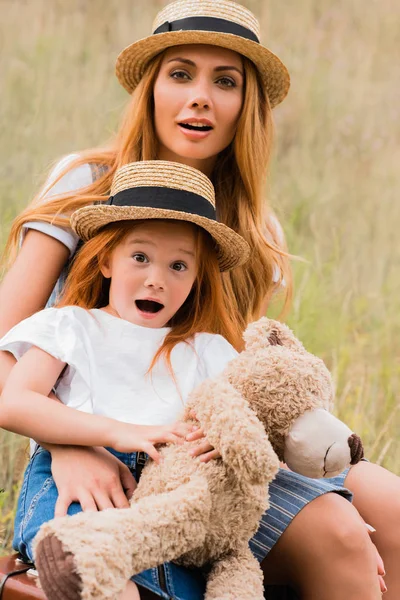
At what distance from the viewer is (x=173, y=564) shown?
1760 millimetres

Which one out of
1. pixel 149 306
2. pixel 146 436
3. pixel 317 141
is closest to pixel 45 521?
pixel 146 436

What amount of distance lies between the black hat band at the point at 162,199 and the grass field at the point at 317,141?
1.32 m

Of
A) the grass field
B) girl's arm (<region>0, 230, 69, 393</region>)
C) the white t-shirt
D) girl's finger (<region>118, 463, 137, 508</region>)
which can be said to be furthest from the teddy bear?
the grass field

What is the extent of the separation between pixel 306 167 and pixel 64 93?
Answer: 1.50 m

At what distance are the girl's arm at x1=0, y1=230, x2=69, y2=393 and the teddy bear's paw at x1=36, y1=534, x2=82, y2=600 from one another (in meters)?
1.05

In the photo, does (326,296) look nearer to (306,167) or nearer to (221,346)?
(306,167)

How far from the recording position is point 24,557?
6.21ft

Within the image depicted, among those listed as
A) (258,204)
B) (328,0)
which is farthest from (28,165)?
(328,0)

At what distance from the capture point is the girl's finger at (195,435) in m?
1.73

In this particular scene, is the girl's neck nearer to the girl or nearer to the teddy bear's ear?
the girl

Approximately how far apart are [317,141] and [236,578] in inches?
166

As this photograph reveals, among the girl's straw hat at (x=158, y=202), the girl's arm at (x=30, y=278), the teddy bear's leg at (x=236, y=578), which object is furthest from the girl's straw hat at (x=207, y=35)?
the teddy bear's leg at (x=236, y=578)

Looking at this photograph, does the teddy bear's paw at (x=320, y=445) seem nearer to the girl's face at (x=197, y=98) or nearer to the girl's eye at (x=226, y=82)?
the girl's face at (x=197, y=98)

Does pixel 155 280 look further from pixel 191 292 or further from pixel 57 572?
pixel 57 572
